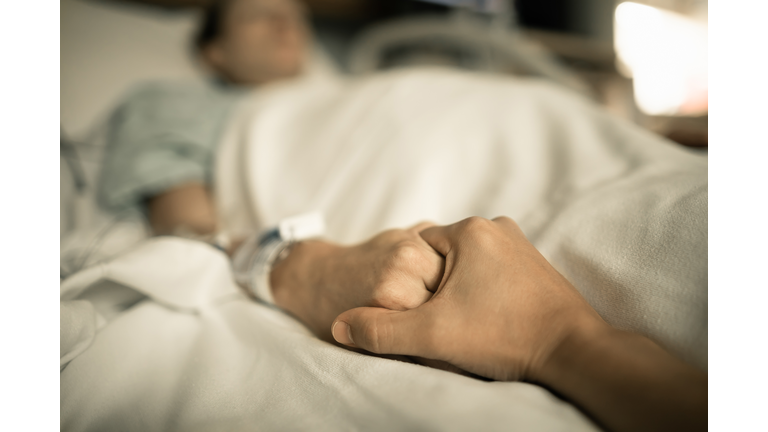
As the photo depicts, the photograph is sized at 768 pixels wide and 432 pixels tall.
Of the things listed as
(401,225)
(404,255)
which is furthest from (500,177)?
(404,255)

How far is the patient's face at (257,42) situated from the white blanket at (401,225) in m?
0.48

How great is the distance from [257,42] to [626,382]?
1.24 m

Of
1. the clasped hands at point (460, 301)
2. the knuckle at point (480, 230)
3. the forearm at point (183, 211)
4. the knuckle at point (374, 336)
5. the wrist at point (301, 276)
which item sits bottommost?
the forearm at point (183, 211)

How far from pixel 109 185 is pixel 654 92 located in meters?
2.34

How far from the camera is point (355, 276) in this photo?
0.40m

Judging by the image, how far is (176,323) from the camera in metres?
0.46

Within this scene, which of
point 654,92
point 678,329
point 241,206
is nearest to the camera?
point 678,329

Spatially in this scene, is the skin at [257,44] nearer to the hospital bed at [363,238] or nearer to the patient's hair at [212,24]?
the patient's hair at [212,24]

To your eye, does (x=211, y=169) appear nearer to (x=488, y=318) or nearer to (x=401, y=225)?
(x=401, y=225)

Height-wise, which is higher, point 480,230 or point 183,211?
point 480,230

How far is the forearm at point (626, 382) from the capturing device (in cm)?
24

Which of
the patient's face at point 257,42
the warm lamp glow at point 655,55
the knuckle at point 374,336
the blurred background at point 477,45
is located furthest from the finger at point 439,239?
the warm lamp glow at point 655,55
